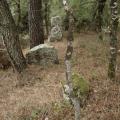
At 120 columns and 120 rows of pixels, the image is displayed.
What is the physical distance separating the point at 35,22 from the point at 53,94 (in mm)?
4802

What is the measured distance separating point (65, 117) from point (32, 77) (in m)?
3.00

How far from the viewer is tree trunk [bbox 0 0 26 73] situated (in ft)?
29.5

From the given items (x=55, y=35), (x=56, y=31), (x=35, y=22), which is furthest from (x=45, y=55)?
(x=56, y=31)

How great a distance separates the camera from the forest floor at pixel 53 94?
270 inches

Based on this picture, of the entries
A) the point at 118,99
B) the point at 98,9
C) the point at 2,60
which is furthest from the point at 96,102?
the point at 98,9

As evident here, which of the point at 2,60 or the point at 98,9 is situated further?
the point at 98,9

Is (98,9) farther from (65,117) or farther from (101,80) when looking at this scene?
(65,117)

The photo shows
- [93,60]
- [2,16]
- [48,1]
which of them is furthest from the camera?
[48,1]

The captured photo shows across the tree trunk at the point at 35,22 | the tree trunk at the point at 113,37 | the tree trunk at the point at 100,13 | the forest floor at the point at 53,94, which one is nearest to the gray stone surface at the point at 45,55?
the forest floor at the point at 53,94

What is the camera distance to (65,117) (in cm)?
673

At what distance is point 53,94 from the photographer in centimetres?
788

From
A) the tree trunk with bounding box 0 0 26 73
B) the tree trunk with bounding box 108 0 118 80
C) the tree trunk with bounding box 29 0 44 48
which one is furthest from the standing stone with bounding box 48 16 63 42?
the tree trunk with bounding box 108 0 118 80

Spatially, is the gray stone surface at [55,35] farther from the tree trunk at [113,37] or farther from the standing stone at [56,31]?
the tree trunk at [113,37]

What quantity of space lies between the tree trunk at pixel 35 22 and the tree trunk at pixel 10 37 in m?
2.52
